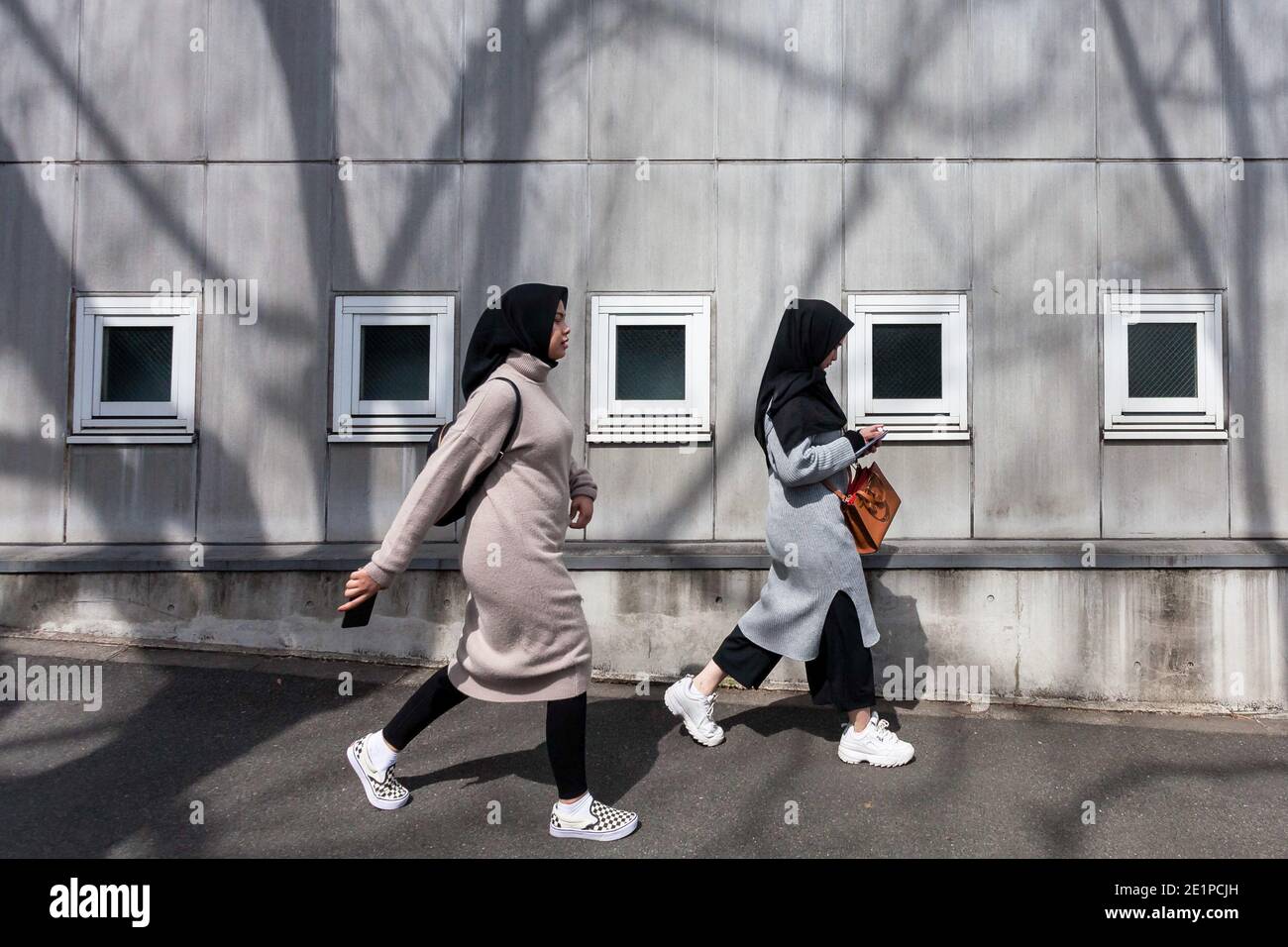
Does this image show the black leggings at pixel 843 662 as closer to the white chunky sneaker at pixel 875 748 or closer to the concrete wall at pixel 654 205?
the white chunky sneaker at pixel 875 748

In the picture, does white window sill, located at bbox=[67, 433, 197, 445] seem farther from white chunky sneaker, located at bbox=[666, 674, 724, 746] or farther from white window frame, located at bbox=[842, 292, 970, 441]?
white window frame, located at bbox=[842, 292, 970, 441]

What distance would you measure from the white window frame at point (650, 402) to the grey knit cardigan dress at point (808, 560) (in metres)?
1.61

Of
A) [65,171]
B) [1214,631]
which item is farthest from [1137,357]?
[65,171]

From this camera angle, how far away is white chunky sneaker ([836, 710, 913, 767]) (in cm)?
396

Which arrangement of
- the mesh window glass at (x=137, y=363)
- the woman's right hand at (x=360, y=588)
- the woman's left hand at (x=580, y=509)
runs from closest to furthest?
the woman's right hand at (x=360, y=588) → the woman's left hand at (x=580, y=509) → the mesh window glass at (x=137, y=363)

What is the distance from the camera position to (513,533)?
121 inches

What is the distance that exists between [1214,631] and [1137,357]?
171 centimetres

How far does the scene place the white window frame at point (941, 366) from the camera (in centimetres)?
552

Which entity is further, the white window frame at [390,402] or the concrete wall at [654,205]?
the white window frame at [390,402]

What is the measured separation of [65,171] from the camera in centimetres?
580

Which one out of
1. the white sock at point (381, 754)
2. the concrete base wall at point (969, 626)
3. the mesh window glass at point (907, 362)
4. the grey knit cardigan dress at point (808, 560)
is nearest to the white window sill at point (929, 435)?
the mesh window glass at point (907, 362)

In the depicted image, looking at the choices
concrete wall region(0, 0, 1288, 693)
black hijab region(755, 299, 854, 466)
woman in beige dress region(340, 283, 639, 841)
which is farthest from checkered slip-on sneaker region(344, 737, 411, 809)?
concrete wall region(0, 0, 1288, 693)

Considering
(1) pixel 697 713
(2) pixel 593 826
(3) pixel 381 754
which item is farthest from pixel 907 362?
(3) pixel 381 754
